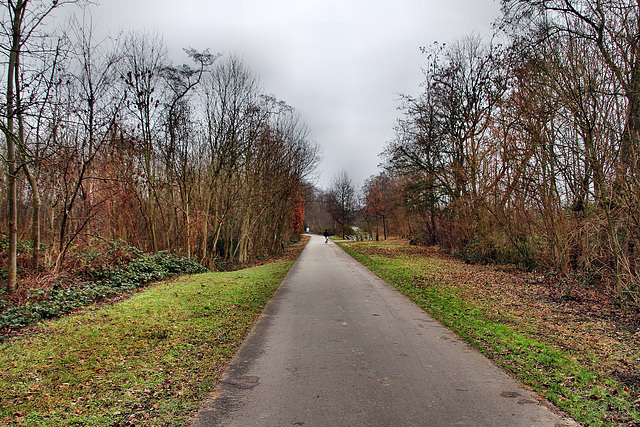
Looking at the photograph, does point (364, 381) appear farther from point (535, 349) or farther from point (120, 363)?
point (120, 363)

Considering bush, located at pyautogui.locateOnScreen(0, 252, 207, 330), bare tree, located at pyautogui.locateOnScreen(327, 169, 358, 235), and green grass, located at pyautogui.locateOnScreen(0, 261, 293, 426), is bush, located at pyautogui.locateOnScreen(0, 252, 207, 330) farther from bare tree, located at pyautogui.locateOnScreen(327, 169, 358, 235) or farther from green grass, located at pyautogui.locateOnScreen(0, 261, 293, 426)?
bare tree, located at pyautogui.locateOnScreen(327, 169, 358, 235)

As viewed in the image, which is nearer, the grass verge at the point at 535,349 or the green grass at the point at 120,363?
the green grass at the point at 120,363

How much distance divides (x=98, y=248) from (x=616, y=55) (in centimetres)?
1553

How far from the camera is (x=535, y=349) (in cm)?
527

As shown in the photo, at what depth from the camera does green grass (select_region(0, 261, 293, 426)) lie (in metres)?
3.47

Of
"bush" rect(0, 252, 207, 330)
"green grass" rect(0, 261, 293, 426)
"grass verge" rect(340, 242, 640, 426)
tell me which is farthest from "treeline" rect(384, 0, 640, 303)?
"bush" rect(0, 252, 207, 330)

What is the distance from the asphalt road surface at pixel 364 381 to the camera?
3.39 m

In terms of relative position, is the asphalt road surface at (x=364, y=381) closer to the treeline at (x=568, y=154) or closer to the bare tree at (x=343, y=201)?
the treeline at (x=568, y=154)

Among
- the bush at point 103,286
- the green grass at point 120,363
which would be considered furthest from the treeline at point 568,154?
the bush at point 103,286

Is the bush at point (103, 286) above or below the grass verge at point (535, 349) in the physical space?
above

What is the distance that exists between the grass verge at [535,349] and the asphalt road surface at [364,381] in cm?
27

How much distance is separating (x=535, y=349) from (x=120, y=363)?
18.1 ft

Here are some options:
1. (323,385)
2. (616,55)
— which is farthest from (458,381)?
(616,55)

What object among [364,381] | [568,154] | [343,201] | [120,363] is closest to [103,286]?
[120,363]
